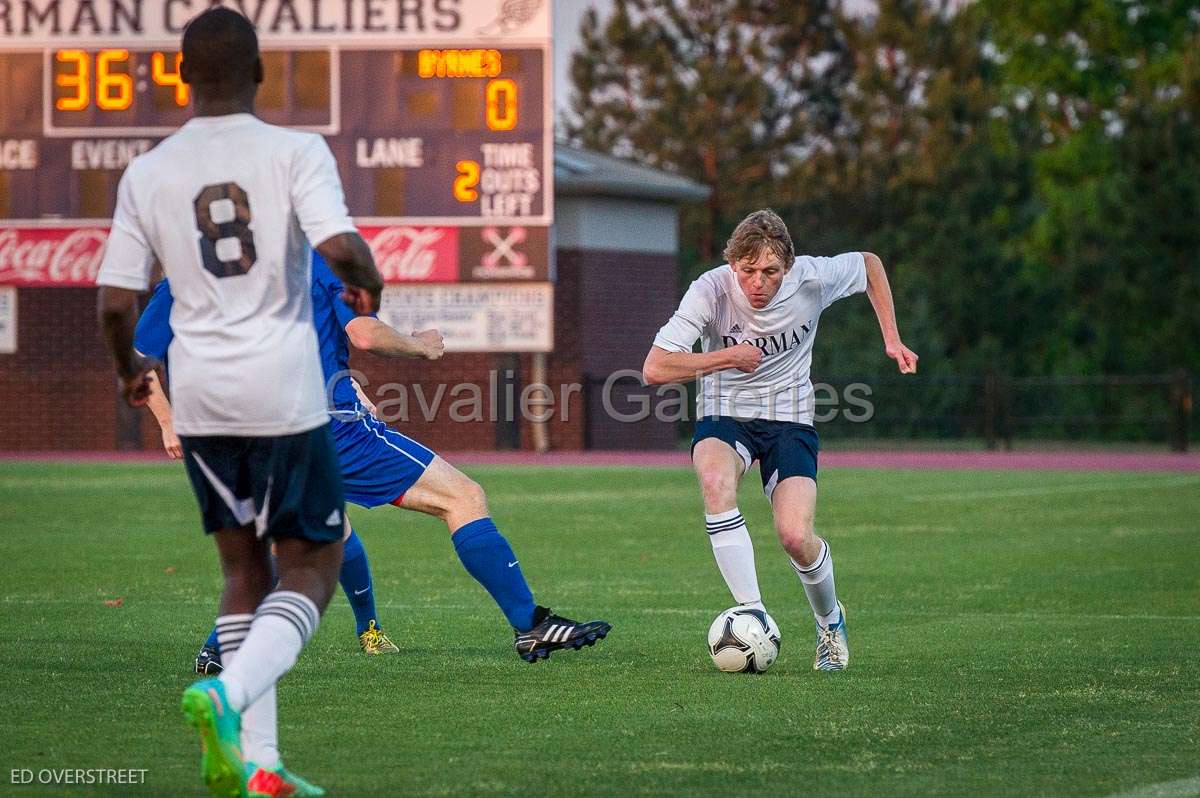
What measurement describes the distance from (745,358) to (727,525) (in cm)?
93

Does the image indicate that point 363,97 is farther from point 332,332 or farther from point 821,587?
point 821,587

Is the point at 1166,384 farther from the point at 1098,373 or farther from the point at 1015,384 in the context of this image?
the point at 1098,373

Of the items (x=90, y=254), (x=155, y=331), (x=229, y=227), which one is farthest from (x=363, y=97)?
(x=229, y=227)

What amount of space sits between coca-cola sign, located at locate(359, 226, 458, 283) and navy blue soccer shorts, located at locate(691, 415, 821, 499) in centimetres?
1836

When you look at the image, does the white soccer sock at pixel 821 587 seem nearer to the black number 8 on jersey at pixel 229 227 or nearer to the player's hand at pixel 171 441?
the player's hand at pixel 171 441

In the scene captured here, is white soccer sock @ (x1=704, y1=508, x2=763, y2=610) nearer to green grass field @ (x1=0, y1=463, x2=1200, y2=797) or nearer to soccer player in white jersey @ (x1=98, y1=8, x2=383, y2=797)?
green grass field @ (x1=0, y1=463, x2=1200, y2=797)

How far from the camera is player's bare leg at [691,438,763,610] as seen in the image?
755 centimetres

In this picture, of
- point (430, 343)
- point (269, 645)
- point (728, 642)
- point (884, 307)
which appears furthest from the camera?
point (884, 307)

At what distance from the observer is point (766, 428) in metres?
7.70

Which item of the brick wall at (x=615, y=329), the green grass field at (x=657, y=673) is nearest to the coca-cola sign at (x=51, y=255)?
the brick wall at (x=615, y=329)

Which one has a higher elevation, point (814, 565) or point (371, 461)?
point (371, 461)

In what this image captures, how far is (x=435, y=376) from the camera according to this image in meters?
31.5

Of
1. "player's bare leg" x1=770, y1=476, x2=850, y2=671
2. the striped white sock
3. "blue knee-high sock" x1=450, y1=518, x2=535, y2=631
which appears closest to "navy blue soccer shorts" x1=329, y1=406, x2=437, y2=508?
"blue knee-high sock" x1=450, y1=518, x2=535, y2=631

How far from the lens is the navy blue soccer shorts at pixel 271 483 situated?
4859 millimetres
